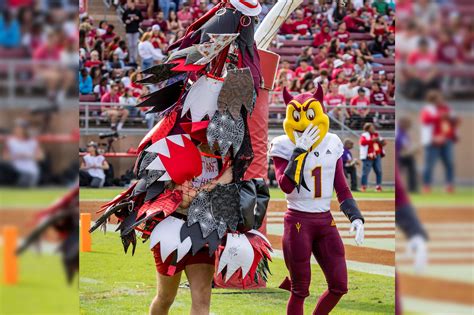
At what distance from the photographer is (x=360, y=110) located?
54.9 ft

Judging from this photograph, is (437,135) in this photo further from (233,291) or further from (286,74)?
(286,74)

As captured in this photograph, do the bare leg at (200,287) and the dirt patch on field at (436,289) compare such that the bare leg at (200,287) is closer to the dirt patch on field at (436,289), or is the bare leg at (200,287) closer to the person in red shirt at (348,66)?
the dirt patch on field at (436,289)

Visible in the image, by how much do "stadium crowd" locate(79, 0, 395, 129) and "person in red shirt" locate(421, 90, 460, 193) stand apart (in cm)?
1422

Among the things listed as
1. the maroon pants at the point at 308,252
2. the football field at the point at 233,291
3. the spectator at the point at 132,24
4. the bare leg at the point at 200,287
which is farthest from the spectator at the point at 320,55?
the bare leg at the point at 200,287

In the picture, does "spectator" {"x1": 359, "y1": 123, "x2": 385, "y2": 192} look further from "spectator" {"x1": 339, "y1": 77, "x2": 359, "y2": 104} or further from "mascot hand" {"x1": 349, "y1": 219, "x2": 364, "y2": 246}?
"mascot hand" {"x1": 349, "y1": 219, "x2": 364, "y2": 246}

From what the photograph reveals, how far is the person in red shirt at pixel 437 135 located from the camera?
2.14ft

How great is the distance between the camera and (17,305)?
2.46 feet

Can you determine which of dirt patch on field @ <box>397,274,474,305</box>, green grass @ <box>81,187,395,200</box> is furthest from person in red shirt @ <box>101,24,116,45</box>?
dirt patch on field @ <box>397,274,474,305</box>

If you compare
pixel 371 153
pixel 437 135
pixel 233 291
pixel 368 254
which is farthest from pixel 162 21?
pixel 437 135

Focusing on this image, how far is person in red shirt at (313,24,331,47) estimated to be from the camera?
58.6 ft

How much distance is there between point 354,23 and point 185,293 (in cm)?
1291

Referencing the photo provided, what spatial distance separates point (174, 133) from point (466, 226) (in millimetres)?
2773

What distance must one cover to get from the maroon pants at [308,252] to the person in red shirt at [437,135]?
3.69 metres

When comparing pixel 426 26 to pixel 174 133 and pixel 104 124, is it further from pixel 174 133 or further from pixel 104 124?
pixel 104 124
